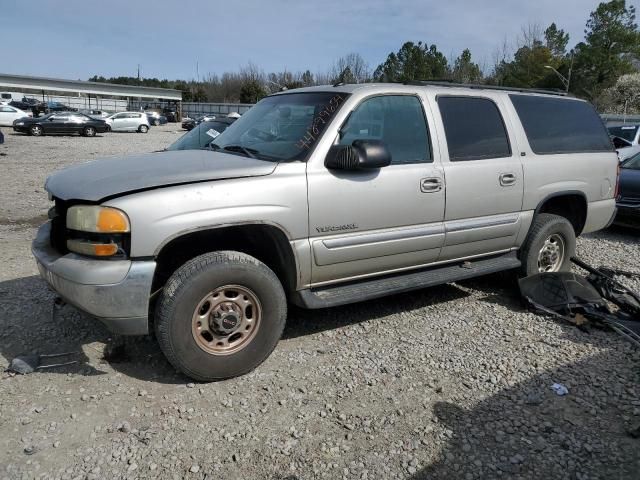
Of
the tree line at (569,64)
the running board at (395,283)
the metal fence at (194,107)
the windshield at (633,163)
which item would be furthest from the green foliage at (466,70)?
the running board at (395,283)

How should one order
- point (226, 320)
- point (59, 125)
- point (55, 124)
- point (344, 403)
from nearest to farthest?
point (344, 403), point (226, 320), point (55, 124), point (59, 125)

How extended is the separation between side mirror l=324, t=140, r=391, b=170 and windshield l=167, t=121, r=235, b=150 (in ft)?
13.2

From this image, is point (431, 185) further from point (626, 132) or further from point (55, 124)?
point (55, 124)

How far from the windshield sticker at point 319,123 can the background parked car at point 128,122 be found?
3533 cm

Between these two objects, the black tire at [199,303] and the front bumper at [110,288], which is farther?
the black tire at [199,303]

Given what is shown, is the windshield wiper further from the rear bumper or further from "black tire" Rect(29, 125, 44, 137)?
"black tire" Rect(29, 125, 44, 137)

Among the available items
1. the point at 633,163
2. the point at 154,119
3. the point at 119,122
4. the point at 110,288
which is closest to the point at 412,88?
the point at 110,288

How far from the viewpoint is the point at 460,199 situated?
4180mm

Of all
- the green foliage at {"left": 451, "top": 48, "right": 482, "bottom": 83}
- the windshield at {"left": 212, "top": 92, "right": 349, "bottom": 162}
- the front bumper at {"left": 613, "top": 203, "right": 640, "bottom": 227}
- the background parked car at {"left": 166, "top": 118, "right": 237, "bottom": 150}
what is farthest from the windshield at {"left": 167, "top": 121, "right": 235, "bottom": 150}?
the green foliage at {"left": 451, "top": 48, "right": 482, "bottom": 83}

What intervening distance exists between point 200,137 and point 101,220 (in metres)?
5.02

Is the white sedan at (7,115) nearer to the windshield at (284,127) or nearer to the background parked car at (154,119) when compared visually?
the background parked car at (154,119)

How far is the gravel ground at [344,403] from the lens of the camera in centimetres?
261

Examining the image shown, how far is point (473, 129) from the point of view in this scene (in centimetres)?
437

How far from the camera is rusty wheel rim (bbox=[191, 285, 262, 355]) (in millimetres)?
3230
